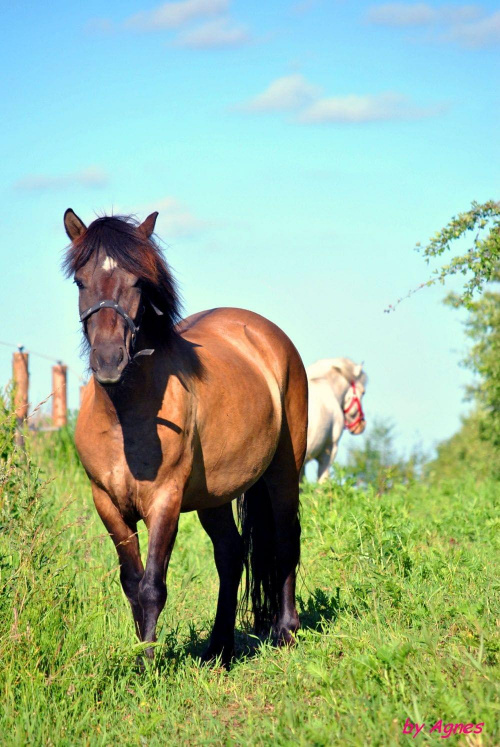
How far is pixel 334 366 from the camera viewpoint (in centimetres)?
1311

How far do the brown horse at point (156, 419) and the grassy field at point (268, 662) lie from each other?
253 mm

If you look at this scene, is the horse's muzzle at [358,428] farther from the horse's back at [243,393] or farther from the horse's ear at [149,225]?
the horse's ear at [149,225]

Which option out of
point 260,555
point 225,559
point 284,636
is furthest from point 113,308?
point 284,636

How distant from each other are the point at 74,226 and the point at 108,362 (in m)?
0.92

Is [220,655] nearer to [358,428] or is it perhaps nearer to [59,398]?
[358,428]

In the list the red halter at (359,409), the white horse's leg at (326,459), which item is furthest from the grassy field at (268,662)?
the red halter at (359,409)

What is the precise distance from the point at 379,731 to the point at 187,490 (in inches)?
70.7

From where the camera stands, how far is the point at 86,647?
379cm

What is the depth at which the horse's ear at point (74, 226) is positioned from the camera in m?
4.14

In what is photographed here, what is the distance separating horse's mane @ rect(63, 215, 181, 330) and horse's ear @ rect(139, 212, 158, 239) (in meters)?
0.04

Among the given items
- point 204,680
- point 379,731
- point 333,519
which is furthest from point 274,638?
point 379,731

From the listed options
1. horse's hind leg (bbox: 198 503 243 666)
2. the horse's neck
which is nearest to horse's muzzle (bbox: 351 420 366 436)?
the horse's neck

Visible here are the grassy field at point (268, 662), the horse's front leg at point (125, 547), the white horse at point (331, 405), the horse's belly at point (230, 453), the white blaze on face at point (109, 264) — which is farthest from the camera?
the white horse at point (331, 405)

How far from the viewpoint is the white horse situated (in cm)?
1213
